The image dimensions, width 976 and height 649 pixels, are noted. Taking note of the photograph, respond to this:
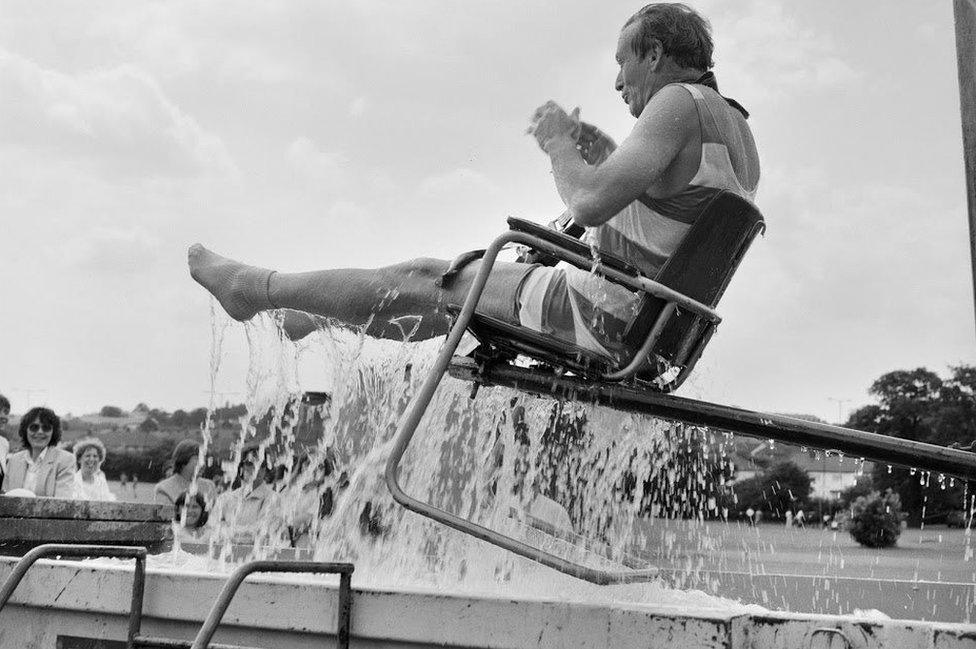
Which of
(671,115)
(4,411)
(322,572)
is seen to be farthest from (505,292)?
(4,411)

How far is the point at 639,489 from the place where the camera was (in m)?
3.92

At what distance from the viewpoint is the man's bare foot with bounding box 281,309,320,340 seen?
3512 millimetres

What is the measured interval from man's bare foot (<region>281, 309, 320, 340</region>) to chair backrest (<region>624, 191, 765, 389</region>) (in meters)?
1.21

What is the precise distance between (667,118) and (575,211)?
1.32 ft

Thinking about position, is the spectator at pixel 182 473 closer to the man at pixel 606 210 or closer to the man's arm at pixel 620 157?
the man at pixel 606 210

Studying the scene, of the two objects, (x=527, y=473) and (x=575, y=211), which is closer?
(x=575, y=211)

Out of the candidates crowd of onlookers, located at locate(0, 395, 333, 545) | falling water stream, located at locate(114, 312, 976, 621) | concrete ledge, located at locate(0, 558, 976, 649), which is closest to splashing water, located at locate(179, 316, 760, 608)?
falling water stream, located at locate(114, 312, 976, 621)

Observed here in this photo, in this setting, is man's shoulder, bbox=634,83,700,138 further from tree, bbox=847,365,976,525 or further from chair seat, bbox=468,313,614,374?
tree, bbox=847,365,976,525

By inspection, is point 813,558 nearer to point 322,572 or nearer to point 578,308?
point 578,308

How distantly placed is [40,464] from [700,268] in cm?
509

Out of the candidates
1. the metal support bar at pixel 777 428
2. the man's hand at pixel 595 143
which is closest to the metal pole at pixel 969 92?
the metal support bar at pixel 777 428

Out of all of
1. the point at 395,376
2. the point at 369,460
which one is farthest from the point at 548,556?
the point at 395,376

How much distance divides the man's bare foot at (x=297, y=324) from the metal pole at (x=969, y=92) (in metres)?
2.04

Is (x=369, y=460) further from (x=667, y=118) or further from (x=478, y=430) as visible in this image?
(x=667, y=118)
